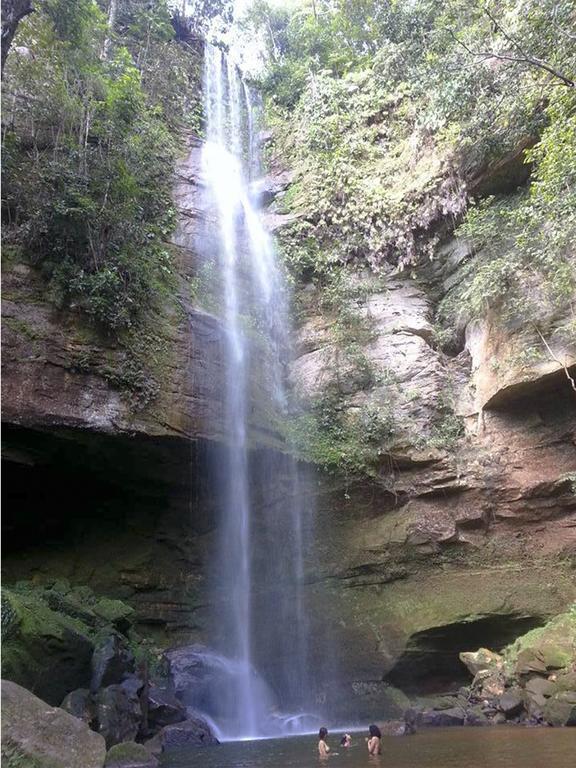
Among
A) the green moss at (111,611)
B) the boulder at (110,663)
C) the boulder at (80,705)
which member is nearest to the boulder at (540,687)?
the boulder at (110,663)

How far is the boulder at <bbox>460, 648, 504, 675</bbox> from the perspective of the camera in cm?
1136

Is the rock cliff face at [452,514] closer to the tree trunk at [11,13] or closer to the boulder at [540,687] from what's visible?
the boulder at [540,687]

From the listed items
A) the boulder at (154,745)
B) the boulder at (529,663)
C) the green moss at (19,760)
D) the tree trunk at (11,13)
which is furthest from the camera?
the tree trunk at (11,13)

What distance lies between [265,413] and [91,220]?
5.87m

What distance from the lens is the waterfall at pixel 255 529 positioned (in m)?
12.8

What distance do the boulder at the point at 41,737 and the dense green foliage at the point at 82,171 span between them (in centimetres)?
749

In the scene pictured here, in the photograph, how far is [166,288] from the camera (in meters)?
14.5

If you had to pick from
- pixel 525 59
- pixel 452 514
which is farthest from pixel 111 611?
pixel 525 59

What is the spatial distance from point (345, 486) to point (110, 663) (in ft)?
21.6

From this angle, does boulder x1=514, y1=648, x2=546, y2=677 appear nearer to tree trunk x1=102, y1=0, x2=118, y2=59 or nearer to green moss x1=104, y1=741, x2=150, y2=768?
green moss x1=104, y1=741, x2=150, y2=768

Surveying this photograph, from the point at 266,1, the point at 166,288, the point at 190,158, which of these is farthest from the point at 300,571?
the point at 266,1

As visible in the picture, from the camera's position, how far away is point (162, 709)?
1027 centimetres

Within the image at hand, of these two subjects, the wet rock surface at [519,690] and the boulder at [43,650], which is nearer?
the boulder at [43,650]

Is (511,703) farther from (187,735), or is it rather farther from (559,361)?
(559,361)
